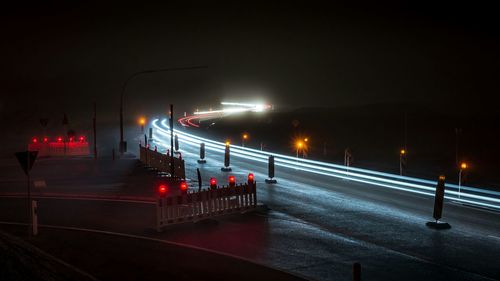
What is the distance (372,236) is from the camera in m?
13.8

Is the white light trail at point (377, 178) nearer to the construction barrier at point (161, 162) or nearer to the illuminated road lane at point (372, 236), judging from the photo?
the illuminated road lane at point (372, 236)

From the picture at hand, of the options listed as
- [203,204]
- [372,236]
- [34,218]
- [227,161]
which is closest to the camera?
[372,236]

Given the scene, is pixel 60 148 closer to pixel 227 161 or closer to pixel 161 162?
pixel 161 162

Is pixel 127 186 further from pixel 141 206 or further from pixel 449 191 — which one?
pixel 449 191

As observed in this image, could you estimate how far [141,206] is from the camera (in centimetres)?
1852

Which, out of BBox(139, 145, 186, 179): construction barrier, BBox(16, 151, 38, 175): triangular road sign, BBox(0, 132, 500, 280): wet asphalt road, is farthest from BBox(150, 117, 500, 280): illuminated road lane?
BBox(139, 145, 186, 179): construction barrier

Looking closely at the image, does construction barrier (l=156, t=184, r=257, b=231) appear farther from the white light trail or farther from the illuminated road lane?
the white light trail

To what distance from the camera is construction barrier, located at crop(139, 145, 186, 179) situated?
982 inches

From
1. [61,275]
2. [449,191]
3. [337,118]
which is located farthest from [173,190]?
[337,118]

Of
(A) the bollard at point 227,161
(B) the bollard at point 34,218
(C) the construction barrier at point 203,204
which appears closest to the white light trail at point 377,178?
(A) the bollard at point 227,161

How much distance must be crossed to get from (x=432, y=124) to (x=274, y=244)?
57934 millimetres

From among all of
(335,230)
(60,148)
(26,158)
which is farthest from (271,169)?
(60,148)

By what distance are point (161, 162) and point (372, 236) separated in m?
15.8

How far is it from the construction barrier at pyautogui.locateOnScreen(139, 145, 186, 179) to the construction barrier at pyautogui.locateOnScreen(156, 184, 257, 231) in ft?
26.7
